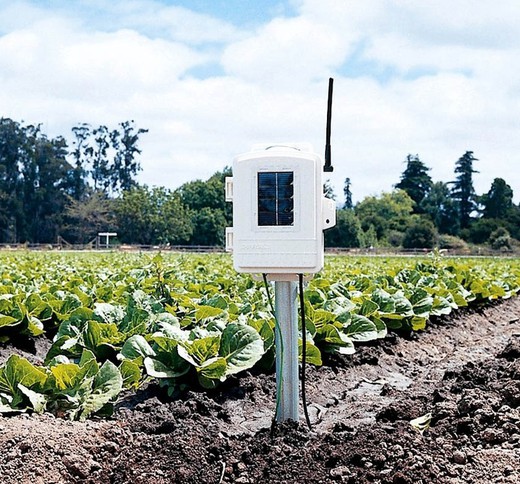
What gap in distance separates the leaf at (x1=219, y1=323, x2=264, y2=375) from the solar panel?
117 cm

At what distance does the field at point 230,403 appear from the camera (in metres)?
3.21

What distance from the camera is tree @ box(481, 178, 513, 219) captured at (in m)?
85.5

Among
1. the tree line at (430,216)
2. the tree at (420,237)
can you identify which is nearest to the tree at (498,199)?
the tree line at (430,216)

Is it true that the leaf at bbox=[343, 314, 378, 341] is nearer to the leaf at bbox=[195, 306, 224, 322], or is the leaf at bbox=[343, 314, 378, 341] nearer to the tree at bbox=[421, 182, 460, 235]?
the leaf at bbox=[195, 306, 224, 322]

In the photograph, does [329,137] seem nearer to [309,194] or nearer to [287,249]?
[309,194]

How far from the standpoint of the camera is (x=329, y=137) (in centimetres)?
355

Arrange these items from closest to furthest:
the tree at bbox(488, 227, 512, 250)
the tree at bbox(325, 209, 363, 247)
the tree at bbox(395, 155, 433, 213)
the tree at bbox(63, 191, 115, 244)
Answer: the tree at bbox(488, 227, 512, 250)
the tree at bbox(325, 209, 363, 247)
the tree at bbox(63, 191, 115, 244)
the tree at bbox(395, 155, 433, 213)

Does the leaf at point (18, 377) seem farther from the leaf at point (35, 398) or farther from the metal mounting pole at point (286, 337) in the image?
the metal mounting pole at point (286, 337)

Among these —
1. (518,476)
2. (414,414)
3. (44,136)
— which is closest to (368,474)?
(518,476)

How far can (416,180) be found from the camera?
102m

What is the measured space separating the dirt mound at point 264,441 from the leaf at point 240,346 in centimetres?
27

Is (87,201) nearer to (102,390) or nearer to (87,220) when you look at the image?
(87,220)

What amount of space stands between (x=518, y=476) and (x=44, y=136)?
92250 mm

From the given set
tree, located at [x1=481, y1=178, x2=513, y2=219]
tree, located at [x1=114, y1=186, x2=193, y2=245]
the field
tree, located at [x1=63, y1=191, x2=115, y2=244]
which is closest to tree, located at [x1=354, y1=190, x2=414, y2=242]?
tree, located at [x1=481, y1=178, x2=513, y2=219]
